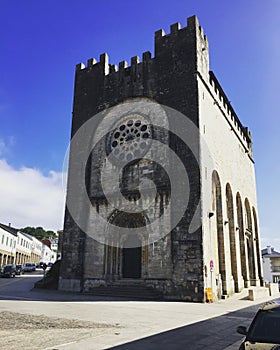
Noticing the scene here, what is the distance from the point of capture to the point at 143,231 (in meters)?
17.0

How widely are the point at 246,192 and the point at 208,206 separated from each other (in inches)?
462

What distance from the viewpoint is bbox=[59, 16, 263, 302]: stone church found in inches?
618

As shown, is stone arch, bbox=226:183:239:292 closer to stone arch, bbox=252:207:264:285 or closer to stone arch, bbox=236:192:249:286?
stone arch, bbox=236:192:249:286

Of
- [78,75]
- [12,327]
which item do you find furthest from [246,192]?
[12,327]

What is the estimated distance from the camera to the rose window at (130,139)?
61.9 feet

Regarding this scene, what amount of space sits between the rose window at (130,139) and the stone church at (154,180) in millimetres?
69

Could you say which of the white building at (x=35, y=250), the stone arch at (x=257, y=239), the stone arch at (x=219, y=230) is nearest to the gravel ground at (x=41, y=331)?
the stone arch at (x=219, y=230)

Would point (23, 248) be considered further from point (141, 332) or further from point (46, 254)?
point (141, 332)

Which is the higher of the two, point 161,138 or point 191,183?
point 161,138

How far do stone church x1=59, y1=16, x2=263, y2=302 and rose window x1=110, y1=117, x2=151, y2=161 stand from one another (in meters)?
0.07

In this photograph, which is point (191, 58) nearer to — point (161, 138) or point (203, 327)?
point (161, 138)

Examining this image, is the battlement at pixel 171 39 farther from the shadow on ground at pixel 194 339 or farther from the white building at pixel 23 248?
the white building at pixel 23 248

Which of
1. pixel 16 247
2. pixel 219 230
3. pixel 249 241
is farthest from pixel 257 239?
pixel 16 247

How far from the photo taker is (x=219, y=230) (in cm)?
1853
